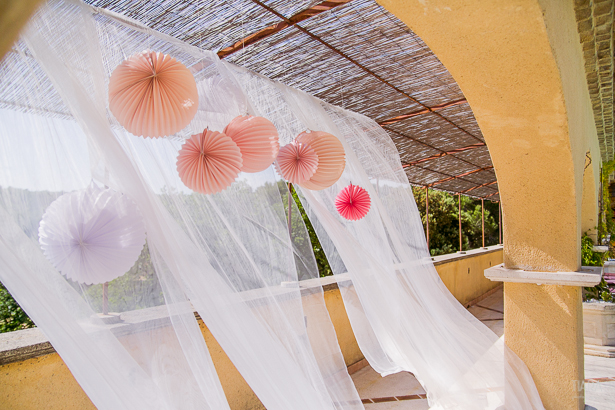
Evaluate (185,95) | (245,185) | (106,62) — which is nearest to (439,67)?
(245,185)

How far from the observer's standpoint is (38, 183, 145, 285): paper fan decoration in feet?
4.32

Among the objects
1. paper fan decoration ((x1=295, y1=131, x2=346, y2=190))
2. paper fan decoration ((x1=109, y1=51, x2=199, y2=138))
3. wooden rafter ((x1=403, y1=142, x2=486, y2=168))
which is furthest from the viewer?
wooden rafter ((x1=403, y1=142, x2=486, y2=168))

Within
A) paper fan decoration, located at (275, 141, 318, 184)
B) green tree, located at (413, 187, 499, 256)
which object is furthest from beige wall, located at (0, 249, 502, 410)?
green tree, located at (413, 187, 499, 256)

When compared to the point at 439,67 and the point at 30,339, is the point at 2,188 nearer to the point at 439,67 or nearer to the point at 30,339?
the point at 30,339

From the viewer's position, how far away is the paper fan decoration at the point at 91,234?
1.32 m

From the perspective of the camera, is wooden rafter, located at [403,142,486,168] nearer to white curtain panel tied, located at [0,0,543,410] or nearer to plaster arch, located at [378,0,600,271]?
plaster arch, located at [378,0,600,271]

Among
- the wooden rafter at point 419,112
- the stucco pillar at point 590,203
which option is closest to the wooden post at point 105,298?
the wooden rafter at point 419,112

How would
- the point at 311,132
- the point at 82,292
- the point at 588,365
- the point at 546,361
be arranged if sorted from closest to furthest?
1. the point at 82,292
2. the point at 311,132
3. the point at 546,361
4. the point at 588,365

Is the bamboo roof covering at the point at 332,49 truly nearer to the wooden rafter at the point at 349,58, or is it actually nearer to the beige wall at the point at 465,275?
the wooden rafter at the point at 349,58

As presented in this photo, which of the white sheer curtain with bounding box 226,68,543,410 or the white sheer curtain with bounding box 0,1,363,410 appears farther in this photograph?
the white sheer curtain with bounding box 226,68,543,410

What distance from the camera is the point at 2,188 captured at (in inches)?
51.1

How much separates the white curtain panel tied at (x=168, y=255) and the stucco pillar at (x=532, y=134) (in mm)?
292

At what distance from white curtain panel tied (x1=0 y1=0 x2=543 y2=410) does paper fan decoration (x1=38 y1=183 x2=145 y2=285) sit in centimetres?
4

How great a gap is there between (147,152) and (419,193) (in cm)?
1441
